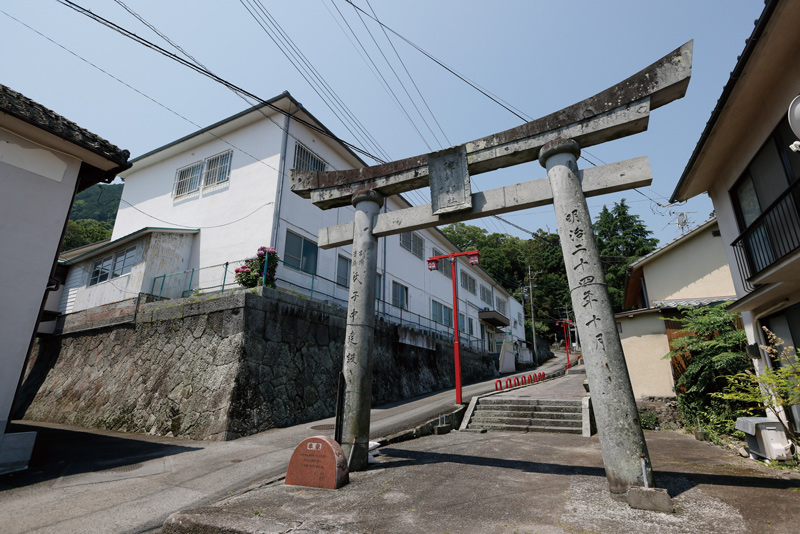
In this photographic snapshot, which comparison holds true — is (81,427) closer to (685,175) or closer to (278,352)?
(278,352)

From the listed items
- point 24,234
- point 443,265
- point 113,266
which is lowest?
point 24,234

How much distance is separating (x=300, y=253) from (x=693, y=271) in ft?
51.0

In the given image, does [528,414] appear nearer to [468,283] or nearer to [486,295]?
[468,283]

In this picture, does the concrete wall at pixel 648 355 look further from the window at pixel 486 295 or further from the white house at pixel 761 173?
the window at pixel 486 295

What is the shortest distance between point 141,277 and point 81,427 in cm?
546

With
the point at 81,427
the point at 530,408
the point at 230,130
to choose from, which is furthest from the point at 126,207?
the point at 530,408

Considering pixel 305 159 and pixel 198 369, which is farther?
pixel 305 159

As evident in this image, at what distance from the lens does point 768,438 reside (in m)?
6.60

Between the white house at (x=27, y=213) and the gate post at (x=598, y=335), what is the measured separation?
9813 mm

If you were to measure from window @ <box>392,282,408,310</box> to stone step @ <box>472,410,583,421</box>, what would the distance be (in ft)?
Result: 33.5

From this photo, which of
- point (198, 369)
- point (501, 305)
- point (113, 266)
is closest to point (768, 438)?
point (198, 369)

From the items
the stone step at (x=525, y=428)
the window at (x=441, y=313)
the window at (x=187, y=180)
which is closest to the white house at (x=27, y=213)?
the window at (x=187, y=180)

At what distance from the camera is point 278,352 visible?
12.6 meters

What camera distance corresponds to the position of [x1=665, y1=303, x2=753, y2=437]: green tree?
32.0 feet
